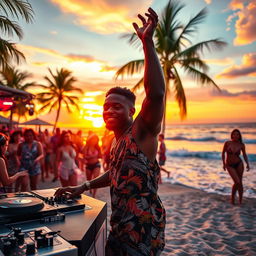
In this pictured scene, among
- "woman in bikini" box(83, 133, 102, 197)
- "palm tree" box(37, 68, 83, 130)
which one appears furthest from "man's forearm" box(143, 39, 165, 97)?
"palm tree" box(37, 68, 83, 130)

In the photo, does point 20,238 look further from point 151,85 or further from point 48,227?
point 151,85

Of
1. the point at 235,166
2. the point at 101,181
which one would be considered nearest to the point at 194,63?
the point at 235,166

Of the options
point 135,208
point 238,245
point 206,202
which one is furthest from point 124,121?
point 206,202

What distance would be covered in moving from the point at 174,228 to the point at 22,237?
3.98 m

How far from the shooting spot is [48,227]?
1.23m

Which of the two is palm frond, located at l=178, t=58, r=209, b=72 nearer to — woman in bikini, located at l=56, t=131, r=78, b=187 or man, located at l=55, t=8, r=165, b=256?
woman in bikini, located at l=56, t=131, r=78, b=187

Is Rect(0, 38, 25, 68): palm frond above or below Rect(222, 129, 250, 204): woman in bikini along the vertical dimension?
above

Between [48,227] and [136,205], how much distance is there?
0.46 meters

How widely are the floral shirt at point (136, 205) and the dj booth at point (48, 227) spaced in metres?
0.19

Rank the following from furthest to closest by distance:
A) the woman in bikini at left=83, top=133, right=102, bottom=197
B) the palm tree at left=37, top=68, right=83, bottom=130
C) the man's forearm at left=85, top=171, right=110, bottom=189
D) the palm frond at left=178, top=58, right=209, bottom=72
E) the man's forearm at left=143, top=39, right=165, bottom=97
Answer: the palm tree at left=37, top=68, right=83, bottom=130
the palm frond at left=178, top=58, right=209, bottom=72
the woman in bikini at left=83, top=133, right=102, bottom=197
the man's forearm at left=85, top=171, right=110, bottom=189
the man's forearm at left=143, top=39, right=165, bottom=97

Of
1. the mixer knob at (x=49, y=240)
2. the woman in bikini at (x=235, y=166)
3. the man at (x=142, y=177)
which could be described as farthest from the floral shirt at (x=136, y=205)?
the woman in bikini at (x=235, y=166)

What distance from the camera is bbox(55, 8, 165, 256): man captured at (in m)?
1.17

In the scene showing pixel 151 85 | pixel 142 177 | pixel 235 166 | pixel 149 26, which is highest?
pixel 149 26

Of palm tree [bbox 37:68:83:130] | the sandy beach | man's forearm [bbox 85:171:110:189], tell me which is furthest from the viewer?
palm tree [bbox 37:68:83:130]
